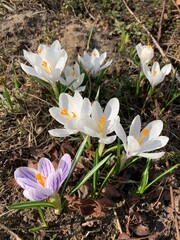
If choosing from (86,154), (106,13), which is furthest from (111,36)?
Result: (86,154)

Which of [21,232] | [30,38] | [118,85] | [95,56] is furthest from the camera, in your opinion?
[30,38]

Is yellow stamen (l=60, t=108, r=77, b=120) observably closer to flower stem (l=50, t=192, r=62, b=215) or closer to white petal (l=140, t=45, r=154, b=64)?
flower stem (l=50, t=192, r=62, b=215)

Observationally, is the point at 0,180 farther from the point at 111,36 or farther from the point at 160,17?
the point at 160,17

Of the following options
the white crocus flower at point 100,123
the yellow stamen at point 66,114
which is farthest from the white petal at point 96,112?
the yellow stamen at point 66,114

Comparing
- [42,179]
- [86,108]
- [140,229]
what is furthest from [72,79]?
[140,229]

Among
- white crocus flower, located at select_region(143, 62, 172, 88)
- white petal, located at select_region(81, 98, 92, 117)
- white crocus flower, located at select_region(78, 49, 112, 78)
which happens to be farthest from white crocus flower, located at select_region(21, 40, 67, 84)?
white crocus flower, located at select_region(143, 62, 172, 88)
